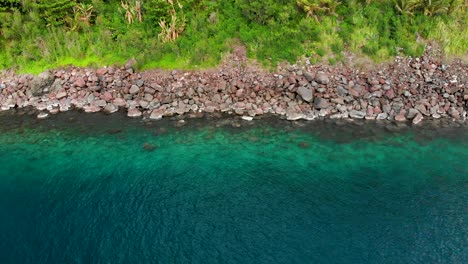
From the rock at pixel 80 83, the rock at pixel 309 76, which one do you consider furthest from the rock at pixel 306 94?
the rock at pixel 80 83

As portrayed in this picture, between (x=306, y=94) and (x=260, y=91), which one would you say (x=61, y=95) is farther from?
(x=306, y=94)

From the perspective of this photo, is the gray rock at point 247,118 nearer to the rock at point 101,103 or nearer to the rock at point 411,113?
the rock at point 101,103

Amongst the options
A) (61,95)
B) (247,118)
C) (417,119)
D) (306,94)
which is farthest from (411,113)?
(61,95)

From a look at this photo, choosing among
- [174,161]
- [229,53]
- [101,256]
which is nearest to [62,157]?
[174,161]

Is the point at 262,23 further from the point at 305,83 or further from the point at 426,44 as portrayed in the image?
the point at 426,44

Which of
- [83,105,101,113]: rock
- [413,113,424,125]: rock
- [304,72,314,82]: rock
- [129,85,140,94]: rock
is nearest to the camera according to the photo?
[413,113,424,125]: rock

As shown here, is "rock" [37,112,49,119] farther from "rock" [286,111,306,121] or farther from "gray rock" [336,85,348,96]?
"gray rock" [336,85,348,96]

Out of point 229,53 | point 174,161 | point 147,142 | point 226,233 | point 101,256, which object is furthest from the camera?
point 229,53

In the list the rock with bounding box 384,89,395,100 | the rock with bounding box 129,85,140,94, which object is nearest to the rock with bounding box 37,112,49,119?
the rock with bounding box 129,85,140,94
